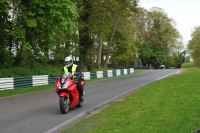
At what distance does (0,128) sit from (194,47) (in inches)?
3628

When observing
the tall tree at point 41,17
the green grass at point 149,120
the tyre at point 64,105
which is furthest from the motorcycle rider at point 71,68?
the tall tree at point 41,17

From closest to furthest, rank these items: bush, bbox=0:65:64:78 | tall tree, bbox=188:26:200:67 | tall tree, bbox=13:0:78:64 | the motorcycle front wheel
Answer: the motorcycle front wheel, tall tree, bbox=13:0:78:64, bush, bbox=0:65:64:78, tall tree, bbox=188:26:200:67

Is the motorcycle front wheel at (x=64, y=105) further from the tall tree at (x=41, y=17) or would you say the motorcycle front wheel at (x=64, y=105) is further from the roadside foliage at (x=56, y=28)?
the roadside foliage at (x=56, y=28)

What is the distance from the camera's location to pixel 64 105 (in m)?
9.52

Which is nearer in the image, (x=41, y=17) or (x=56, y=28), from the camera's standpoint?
(x=41, y=17)

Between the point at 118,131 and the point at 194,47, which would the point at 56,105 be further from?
the point at 194,47

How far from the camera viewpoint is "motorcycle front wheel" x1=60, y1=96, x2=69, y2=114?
937 cm

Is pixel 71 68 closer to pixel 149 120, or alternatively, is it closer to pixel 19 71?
pixel 149 120

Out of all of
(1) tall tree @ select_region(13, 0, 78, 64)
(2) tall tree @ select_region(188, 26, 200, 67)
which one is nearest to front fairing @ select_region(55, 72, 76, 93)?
(1) tall tree @ select_region(13, 0, 78, 64)

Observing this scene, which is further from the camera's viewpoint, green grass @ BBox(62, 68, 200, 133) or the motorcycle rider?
the motorcycle rider

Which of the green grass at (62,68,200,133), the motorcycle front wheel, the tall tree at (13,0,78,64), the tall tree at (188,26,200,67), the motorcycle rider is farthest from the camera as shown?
the tall tree at (188,26,200,67)

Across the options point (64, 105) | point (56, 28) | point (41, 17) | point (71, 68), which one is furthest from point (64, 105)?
point (56, 28)

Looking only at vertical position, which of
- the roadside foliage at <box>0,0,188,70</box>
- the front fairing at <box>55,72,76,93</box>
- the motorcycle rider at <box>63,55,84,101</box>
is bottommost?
the front fairing at <box>55,72,76,93</box>

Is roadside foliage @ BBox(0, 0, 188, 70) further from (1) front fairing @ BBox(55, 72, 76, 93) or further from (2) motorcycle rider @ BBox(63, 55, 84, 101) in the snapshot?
(1) front fairing @ BBox(55, 72, 76, 93)
